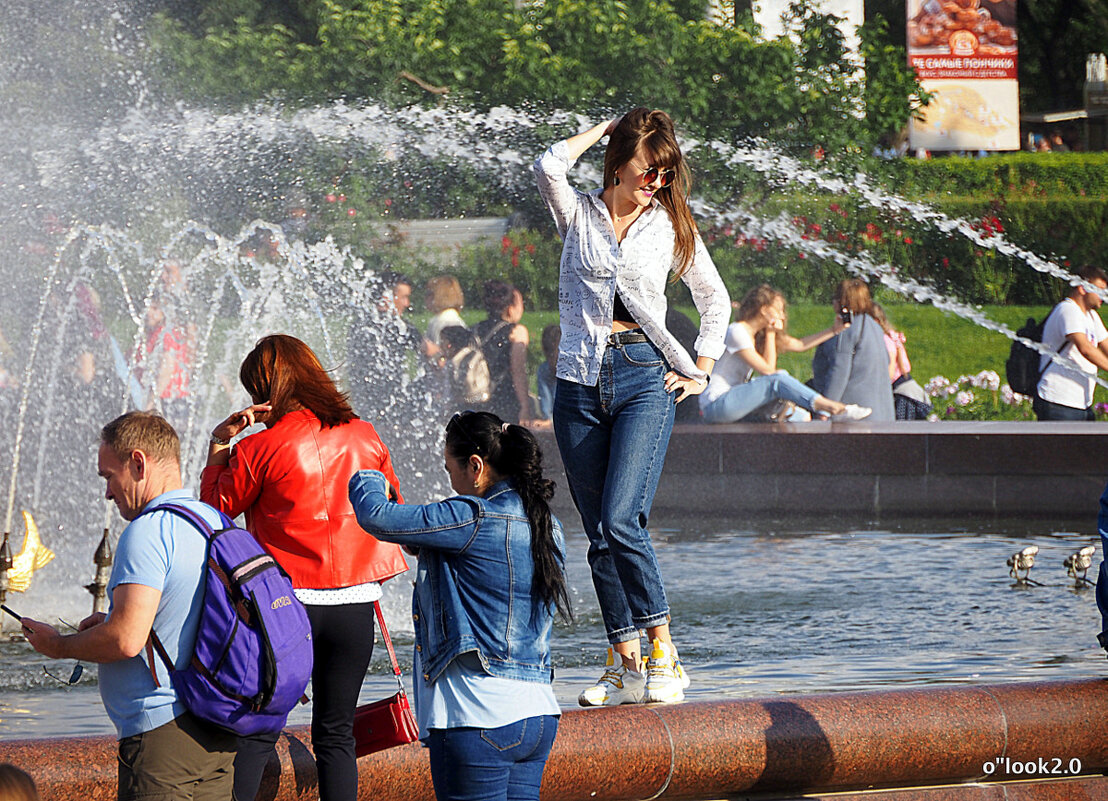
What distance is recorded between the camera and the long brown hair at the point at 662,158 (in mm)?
3525

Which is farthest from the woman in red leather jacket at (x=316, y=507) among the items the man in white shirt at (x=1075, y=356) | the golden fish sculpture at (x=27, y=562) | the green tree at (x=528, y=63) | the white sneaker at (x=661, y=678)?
the green tree at (x=528, y=63)

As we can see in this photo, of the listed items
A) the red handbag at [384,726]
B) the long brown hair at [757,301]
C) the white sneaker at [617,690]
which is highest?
the long brown hair at [757,301]

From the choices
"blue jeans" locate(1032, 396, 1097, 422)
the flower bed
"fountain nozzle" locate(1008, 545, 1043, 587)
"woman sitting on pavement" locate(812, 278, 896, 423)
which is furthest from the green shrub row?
"fountain nozzle" locate(1008, 545, 1043, 587)

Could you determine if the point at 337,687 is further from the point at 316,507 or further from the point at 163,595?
the point at 163,595

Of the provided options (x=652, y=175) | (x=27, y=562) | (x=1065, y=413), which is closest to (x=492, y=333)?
(x=1065, y=413)

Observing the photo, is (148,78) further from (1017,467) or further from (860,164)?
(1017,467)

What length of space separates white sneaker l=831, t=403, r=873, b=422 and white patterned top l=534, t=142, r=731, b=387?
6668 millimetres

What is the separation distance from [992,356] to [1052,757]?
15.3m

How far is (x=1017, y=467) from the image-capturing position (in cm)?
959

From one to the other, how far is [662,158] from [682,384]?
53 cm

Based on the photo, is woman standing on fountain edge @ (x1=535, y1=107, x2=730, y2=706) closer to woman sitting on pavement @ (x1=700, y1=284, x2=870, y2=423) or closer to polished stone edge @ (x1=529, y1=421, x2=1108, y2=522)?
polished stone edge @ (x1=529, y1=421, x2=1108, y2=522)

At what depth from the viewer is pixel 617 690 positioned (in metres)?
3.58

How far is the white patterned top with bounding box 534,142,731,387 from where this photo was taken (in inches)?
139

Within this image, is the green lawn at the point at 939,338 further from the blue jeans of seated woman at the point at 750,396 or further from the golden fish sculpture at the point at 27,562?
the golden fish sculpture at the point at 27,562
